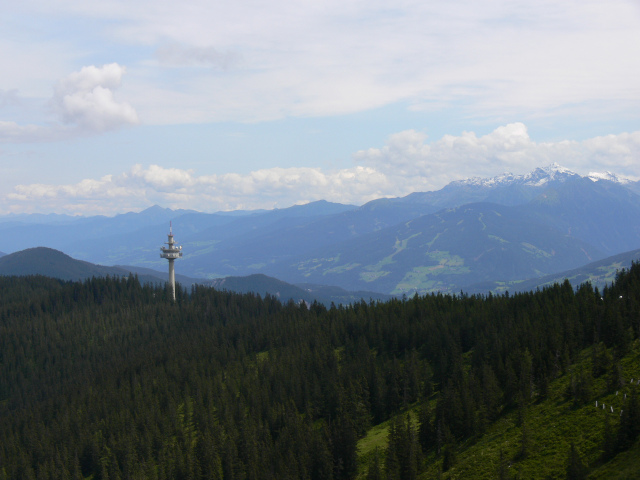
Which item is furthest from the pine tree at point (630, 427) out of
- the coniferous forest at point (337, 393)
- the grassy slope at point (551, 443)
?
the grassy slope at point (551, 443)

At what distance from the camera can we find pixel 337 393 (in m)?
112

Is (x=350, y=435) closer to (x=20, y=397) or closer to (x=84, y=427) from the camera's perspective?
(x=84, y=427)

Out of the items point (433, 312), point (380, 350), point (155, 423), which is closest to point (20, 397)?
point (155, 423)

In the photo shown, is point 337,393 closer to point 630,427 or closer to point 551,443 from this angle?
point 551,443

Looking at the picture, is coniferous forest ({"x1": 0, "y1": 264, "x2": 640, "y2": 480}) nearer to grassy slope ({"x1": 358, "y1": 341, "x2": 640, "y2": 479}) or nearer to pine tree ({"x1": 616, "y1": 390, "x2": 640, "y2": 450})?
pine tree ({"x1": 616, "y1": 390, "x2": 640, "y2": 450})

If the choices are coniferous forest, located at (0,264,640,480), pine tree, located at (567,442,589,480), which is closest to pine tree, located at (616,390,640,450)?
coniferous forest, located at (0,264,640,480)

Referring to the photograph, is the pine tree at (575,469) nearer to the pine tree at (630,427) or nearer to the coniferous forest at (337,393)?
the coniferous forest at (337,393)

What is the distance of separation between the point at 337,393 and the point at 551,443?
47961 millimetres

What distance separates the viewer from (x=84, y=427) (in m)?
137

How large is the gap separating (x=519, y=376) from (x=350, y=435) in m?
30.0

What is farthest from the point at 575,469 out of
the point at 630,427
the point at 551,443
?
the point at 551,443

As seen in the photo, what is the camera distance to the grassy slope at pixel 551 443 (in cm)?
6335

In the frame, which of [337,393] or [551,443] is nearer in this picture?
[551,443]

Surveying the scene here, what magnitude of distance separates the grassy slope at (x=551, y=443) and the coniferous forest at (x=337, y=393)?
1.66 m
